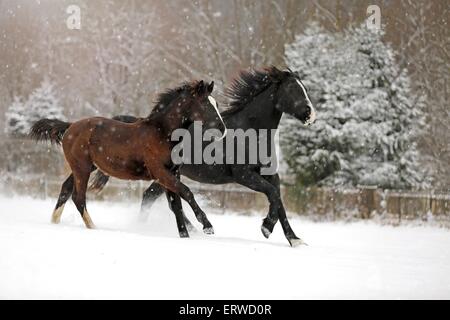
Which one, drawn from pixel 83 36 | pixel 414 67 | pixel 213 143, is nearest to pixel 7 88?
pixel 83 36

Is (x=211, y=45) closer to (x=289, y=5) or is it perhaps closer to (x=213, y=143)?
(x=289, y=5)

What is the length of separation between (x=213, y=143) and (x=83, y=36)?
66.1 feet

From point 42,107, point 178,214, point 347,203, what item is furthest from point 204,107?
point 42,107

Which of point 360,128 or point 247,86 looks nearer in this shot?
point 247,86

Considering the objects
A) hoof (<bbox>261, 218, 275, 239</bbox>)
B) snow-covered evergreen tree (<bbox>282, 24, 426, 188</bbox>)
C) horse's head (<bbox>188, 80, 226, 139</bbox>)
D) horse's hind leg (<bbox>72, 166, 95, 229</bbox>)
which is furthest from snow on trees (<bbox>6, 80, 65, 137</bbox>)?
hoof (<bbox>261, 218, 275, 239</bbox>)

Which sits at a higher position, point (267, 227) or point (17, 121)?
point (17, 121)

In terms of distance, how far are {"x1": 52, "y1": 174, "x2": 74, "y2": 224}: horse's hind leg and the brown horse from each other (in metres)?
0.33

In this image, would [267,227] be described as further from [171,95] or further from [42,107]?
[42,107]

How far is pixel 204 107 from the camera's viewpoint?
8.41 meters

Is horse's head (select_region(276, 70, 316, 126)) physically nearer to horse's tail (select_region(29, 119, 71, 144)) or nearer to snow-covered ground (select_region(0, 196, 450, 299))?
snow-covered ground (select_region(0, 196, 450, 299))

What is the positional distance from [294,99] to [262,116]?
523 mm

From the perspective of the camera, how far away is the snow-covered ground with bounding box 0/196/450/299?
18.7ft

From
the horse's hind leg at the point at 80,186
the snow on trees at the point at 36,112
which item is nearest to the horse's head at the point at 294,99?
the horse's hind leg at the point at 80,186

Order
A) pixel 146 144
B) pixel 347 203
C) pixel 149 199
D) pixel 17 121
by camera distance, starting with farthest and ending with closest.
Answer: pixel 17 121
pixel 347 203
pixel 149 199
pixel 146 144
